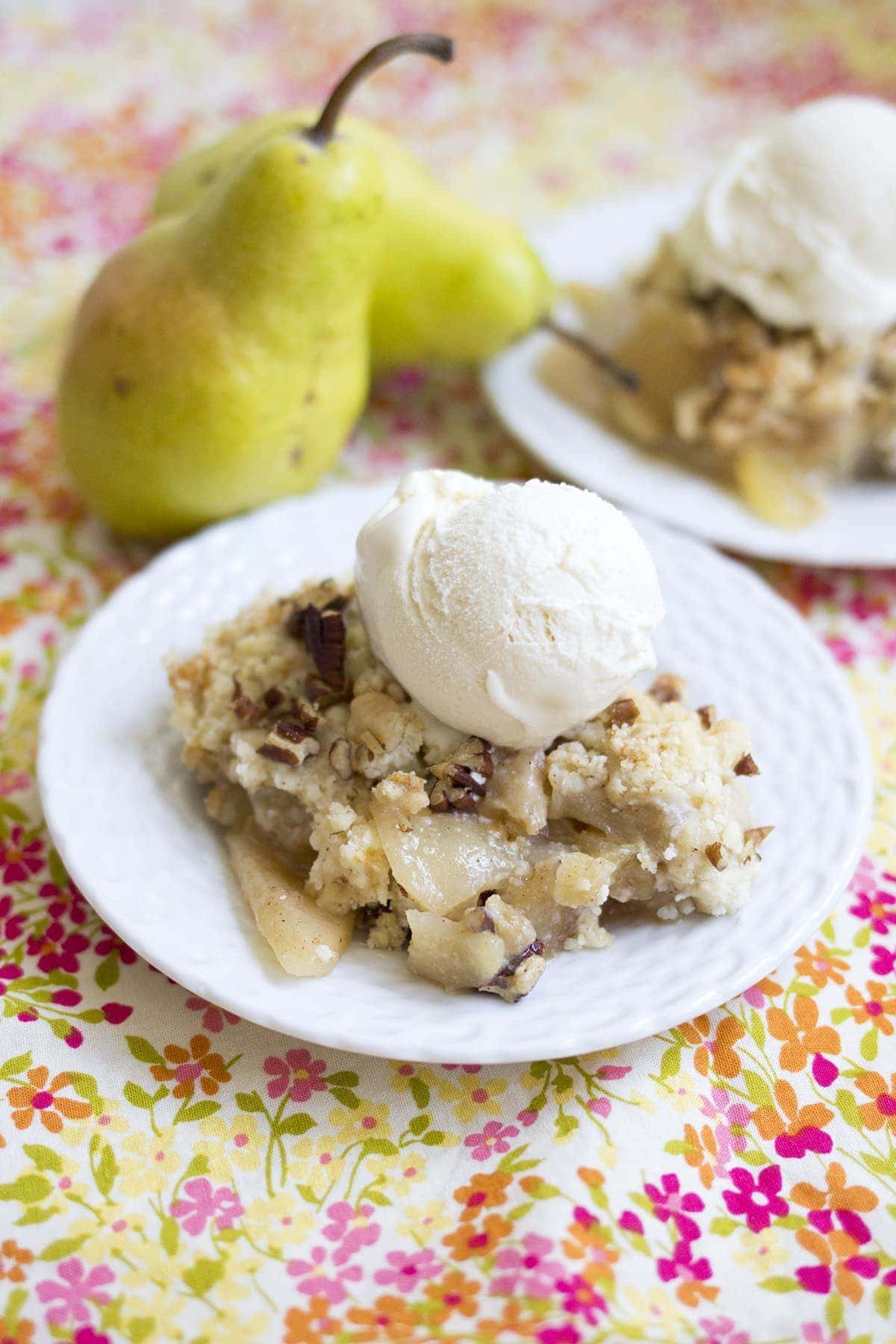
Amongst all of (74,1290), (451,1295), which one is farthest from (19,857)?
(451,1295)

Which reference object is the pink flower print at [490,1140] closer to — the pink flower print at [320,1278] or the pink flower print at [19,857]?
the pink flower print at [320,1278]

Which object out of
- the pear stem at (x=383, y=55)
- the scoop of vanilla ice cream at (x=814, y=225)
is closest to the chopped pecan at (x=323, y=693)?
the pear stem at (x=383, y=55)

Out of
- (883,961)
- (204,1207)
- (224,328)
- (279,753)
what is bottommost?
(883,961)

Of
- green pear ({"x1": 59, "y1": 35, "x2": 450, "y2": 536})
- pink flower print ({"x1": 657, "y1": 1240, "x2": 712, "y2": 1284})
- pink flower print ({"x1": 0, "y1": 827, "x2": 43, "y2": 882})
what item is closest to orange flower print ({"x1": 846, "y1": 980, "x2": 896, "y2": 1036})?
pink flower print ({"x1": 657, "y1": 1240, "x2": 712, "y2": 1284})

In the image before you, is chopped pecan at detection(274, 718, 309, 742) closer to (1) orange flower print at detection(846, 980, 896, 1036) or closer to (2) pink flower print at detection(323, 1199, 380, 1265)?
(2) pink flower print at detection(323, 1199, 380, 1265)

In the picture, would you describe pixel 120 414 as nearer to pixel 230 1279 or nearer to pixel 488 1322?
pixel 230 1279

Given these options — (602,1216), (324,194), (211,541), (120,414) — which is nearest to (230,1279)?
(602,1216)

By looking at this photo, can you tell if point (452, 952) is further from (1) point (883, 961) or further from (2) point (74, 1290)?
(1) point (883, 961)
